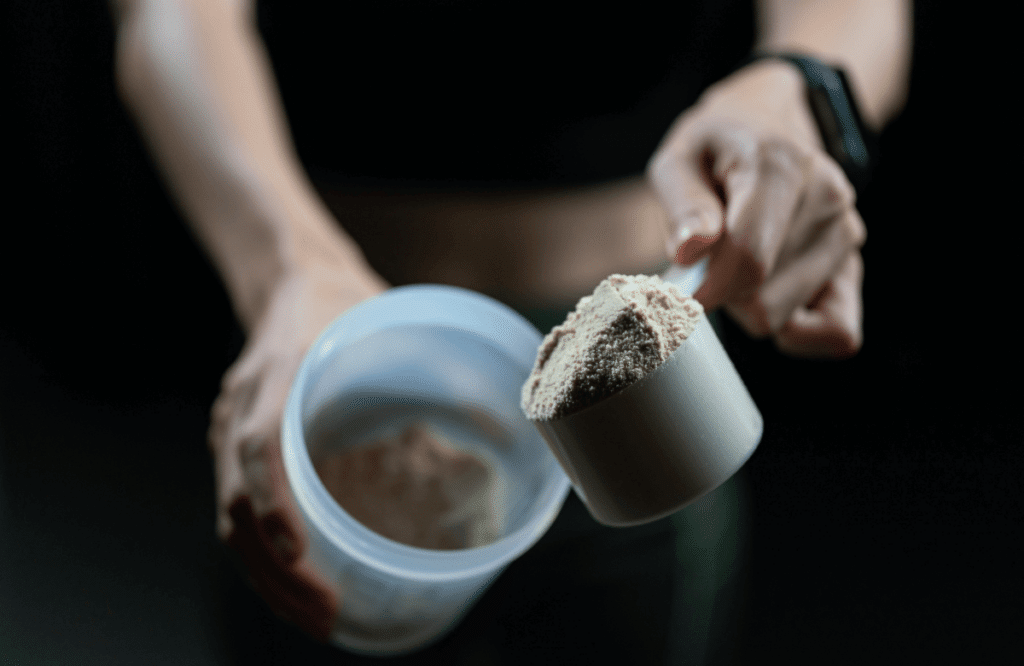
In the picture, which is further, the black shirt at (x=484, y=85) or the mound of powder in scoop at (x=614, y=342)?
the black shirt at (x=484, y=85)

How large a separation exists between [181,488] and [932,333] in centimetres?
77

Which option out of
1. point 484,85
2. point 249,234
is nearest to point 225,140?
point 249,234

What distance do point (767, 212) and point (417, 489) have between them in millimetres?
209

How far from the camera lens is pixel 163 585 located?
0.65 meters

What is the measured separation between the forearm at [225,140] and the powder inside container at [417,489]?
110 mm

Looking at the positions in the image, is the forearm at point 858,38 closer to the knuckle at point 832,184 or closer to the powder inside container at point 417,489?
the knuckle at point 832,184

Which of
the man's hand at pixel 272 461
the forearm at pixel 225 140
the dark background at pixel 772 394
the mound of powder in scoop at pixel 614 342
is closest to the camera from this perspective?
the mound of powder in scoop at pixel 614 342

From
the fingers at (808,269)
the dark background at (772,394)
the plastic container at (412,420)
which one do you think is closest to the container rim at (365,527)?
the plastic container at (412,420)

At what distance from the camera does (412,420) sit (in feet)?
1.37

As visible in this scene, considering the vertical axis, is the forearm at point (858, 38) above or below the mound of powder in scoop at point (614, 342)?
below

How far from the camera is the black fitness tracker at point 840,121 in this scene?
43 centimetres

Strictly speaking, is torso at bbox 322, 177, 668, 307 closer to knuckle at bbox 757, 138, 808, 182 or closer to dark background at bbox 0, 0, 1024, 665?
knuckle at bbox 757, 138, 808, 182

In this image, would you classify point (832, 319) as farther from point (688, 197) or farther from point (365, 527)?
point (365, 527)

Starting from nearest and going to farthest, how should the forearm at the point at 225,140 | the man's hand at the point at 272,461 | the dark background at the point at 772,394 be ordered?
the man's hand at the point at 272,461 < the forearm at the point at 225,140 < the dark background at the point at 772,394
